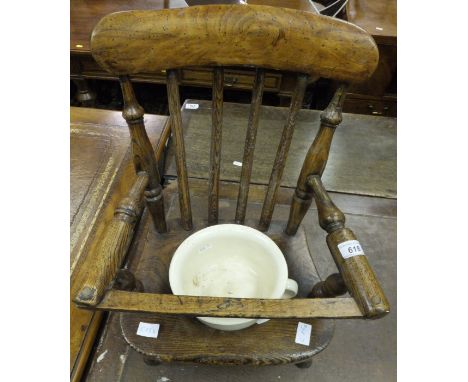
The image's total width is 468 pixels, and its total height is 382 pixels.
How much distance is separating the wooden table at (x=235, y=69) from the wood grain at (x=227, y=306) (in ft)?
4.38

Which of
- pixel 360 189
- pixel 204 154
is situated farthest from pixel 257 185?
pixel 360 189

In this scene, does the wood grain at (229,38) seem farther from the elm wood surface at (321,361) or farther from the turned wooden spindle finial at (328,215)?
the elm wood surface at (321,361)

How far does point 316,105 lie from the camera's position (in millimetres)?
2029

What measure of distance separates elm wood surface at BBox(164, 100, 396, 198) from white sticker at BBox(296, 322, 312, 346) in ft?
1.61

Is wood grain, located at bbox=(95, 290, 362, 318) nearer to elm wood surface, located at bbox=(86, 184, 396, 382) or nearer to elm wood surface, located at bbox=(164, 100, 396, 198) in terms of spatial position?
elm wood surface, located at bbox=(86, 184, 396, 382)

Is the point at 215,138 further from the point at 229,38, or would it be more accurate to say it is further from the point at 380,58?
the point at 380,58

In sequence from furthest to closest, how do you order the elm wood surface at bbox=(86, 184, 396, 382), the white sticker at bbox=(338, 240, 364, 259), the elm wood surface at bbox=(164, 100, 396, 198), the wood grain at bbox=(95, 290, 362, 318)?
the elm wood surface at bbox=(164, 100, 396, 198)
the elm wood surface at bbox=(86, 184, 396, 382)
the white sticker at bbox=(338, 240, 364, 259)
the wood grain at bbox=(95, 290, 362, 318)

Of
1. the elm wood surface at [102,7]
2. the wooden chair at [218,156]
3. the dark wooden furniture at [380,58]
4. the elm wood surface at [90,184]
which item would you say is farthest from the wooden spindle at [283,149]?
the elm wood surface at [102,7]

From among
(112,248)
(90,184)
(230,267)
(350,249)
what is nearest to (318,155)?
(350,249)

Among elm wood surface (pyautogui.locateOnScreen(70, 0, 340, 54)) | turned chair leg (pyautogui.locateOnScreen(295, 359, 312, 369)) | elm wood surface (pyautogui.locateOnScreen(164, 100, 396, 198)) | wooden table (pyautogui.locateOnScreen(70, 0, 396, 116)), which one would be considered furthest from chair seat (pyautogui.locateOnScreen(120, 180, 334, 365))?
elm wood surface (pyautogui.locateOnScreen(70, 0, 340, 54))

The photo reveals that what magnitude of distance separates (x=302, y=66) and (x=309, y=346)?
1.67 feet

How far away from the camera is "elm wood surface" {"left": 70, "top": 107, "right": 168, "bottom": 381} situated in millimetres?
750

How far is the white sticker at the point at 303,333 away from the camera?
0.65 m

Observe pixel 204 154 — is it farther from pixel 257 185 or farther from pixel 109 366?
pixel 109 366
